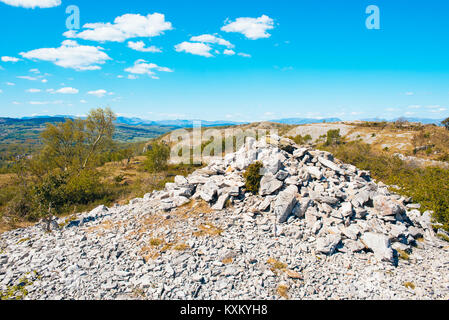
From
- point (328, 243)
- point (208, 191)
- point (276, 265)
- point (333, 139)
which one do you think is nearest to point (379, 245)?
point (328, 243)

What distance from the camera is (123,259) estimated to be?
1064 centimetres

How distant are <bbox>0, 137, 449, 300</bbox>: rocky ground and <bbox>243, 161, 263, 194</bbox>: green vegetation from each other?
17.6 inches

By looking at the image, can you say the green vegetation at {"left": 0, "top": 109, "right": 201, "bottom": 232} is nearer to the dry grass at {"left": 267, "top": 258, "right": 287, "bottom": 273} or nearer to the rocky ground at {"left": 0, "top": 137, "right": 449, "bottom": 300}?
the rocky ground at {"left": 0, "top": 137, "right": 449, "bottom": 300}

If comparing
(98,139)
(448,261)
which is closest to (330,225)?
(448,261)

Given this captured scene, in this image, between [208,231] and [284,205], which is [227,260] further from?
[284,205]

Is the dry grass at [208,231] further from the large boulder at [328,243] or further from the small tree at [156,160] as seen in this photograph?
the small tree at [156,160]

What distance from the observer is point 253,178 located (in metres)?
15.8

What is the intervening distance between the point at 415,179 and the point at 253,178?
857 inches

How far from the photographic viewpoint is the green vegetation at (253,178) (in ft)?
51.3

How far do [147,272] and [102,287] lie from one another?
174 cm

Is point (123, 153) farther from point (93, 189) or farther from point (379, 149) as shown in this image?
point (379, 149)

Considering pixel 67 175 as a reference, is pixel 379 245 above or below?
below

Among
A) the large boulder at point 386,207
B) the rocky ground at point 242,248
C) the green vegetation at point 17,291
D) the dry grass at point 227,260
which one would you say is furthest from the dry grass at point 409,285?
the green vegetation at point 17,291
